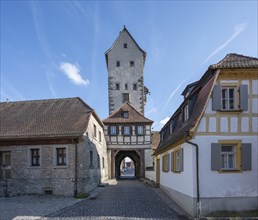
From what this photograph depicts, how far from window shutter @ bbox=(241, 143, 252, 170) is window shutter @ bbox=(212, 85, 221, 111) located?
1.79m

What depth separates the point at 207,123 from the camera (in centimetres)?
1248

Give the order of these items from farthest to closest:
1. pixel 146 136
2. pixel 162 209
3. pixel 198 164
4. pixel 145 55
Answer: pixel 145 55 → pixel 146 136 → pixel 162 209 → pixel 198 164

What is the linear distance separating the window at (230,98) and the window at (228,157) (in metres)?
1.57

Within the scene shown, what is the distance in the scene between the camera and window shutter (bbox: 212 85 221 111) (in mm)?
12406

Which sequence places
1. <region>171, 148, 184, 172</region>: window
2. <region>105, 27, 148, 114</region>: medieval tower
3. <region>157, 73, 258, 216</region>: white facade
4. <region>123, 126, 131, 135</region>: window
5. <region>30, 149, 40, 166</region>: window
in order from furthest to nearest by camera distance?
<region>105, 27, 148, 114</region>: medieval tower
<region>123, 126, 131, 135</region>: window
<region>30, 149, 40, 166</region>: window
<region>171, 148, 184, 172</region>: window
<region>157, 73, 258, 216</region>: white facade

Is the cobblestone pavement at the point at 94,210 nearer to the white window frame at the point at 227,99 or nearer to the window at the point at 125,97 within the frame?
the white window frame at the point at 227,99

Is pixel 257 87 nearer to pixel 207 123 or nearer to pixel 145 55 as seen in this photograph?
pixel 207 123

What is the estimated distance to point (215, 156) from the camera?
483 inches

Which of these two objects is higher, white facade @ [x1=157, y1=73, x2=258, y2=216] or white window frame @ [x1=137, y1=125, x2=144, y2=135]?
white window frame @ [x1=137, y1=125, x2=144, y2=135]

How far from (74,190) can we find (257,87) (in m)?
12.8

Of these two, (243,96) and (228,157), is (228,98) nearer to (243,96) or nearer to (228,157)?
(243,96)

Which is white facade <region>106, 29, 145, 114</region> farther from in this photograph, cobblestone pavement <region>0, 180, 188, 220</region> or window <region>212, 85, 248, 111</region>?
window <region>212, 85, 248, 111</region>

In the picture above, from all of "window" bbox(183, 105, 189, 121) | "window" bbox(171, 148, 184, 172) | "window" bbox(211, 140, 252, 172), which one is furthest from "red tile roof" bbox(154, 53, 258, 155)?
"window" bbox(171, 148, 184, 172)

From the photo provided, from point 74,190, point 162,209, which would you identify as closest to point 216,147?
point 162,209
